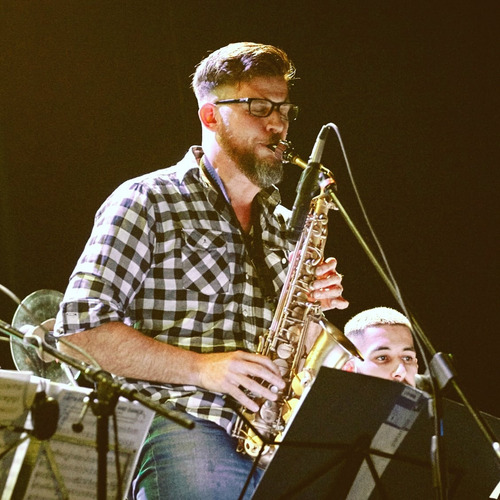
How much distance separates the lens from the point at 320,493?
7.96ft

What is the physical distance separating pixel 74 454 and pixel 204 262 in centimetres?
112

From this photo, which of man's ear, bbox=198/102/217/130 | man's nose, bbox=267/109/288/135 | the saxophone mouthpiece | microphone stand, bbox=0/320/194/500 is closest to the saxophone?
the saxophone mouthpiece

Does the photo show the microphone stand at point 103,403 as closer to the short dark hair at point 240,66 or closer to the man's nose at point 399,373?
the short dark hair at point 240,66

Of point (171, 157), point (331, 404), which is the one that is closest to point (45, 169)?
point (171, 157)

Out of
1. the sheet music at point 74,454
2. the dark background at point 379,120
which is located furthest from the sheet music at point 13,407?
the dark background at point 379,120

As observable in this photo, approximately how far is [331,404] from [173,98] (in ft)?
11.7

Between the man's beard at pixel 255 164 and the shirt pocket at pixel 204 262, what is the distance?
0.39 m

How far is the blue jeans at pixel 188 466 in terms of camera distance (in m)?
2.72

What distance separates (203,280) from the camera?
10.2 ft

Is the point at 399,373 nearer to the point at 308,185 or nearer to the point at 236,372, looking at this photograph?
the point at 236,372

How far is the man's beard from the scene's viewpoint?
343cm

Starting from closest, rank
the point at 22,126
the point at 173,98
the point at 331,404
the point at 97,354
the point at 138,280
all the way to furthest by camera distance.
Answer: the point at 331,404, the point at 97,354, the point at 138,280, the point at 22,126, the point at 173,98

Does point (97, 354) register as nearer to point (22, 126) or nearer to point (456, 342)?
point (22, 126)

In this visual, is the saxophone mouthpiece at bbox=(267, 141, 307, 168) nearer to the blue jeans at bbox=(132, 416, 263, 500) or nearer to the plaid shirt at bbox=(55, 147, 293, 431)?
the plaid shirt at bbox=(55, 147, 293, 431)
